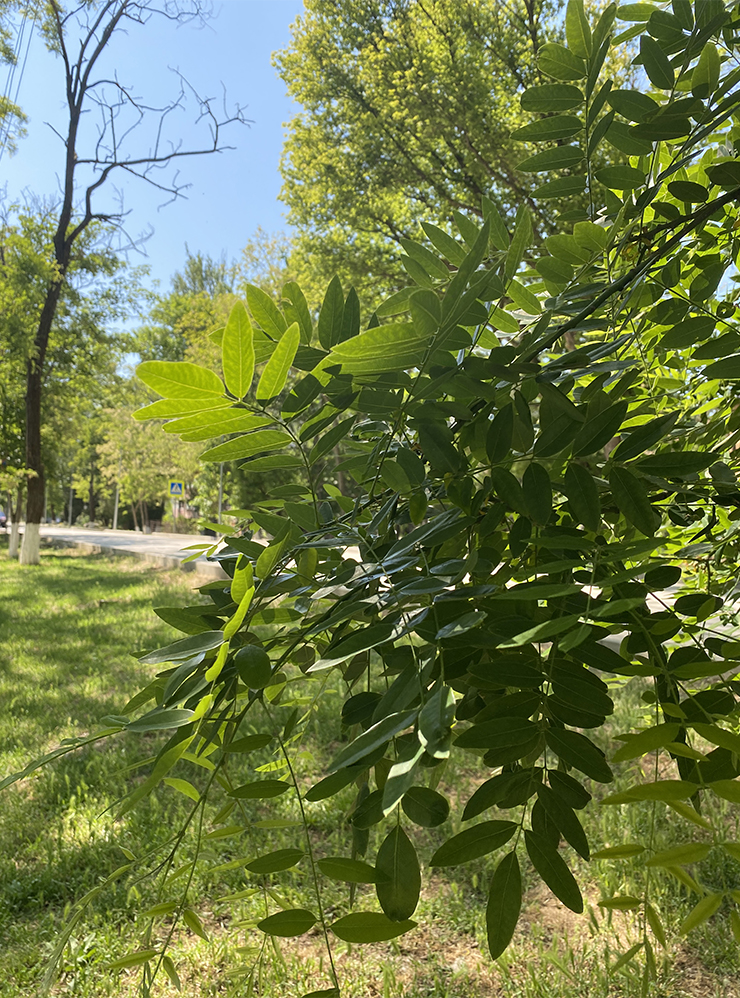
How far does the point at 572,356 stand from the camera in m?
0.53

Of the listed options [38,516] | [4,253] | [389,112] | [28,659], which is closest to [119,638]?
[28,659]

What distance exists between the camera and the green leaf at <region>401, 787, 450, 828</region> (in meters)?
0.46

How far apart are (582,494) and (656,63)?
0.50 meters

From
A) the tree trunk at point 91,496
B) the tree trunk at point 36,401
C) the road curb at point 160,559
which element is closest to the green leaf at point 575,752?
Answer: the road curb at point 160,559

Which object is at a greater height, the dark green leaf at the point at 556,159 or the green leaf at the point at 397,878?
the dark green leaf at the point at 556,159

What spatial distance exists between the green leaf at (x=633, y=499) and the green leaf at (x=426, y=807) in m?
0.28

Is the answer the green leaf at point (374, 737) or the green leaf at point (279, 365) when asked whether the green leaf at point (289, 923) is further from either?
the green leaf at point (279, 365)

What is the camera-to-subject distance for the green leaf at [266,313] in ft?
2.03

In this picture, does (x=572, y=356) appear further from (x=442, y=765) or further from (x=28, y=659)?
(x=28, y=659)

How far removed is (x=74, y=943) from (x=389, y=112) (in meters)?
12.4

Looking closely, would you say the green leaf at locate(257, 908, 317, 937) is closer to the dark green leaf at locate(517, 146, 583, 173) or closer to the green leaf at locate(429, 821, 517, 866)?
the green leaf at locate(429, 821, 517, 866)

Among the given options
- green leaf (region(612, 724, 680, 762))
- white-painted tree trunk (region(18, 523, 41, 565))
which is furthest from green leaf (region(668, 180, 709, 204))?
white-painted tree trunk (region(18, 523, 41, 565))

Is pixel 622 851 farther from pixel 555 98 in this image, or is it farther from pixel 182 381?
pixel 555 98

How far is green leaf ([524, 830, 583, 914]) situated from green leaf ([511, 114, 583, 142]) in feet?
2.37
